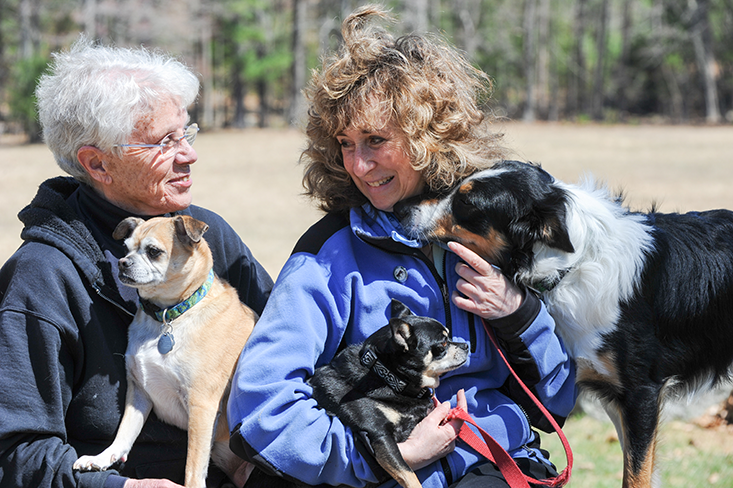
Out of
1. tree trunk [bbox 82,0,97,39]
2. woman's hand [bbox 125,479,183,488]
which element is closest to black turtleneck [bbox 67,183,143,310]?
woman's hand [bbox 125,479,183,488]

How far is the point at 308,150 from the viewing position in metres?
3.14

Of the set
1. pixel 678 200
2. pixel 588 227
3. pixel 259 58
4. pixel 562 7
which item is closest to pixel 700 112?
pixel 562 7

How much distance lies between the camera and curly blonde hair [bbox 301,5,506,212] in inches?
112

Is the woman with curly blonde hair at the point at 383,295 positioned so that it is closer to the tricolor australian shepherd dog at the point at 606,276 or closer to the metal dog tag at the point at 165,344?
the tricolor australian shepherd dog at the point at 606,276

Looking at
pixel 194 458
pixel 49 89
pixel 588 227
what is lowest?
pixel 194 458

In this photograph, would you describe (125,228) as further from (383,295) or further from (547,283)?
(547,283)

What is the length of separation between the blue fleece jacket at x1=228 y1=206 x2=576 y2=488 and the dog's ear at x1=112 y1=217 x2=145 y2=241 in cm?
63

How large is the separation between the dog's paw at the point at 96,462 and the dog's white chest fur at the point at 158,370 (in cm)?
29

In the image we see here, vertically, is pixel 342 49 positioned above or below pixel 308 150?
above

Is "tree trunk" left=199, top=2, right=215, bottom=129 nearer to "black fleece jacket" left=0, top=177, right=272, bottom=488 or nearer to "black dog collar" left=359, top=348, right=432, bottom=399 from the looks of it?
"black fleece jacket" left=0, top=177, right=272, bottom=488

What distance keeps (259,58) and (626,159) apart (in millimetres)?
27615

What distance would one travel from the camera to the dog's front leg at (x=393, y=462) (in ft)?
8.18

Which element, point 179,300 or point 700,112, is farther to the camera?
point 700,112

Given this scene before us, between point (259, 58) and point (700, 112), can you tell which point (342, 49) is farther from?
point (700, 112)
